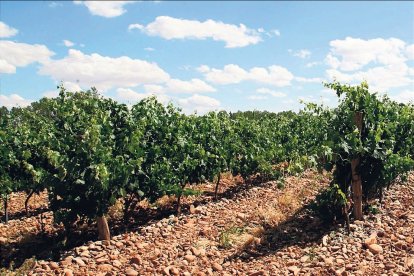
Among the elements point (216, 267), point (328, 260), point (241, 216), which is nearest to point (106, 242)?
point (216, 267)

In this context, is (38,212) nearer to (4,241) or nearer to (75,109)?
(4,241)

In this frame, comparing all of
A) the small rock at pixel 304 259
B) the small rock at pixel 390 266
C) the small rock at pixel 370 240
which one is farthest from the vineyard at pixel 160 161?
the small rock at pixel 390 266

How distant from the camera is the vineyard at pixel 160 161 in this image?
9.04 meters

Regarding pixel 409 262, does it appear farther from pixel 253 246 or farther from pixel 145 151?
pixel 145 151

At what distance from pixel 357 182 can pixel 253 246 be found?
308 centimetres

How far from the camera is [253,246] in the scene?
9.49 m

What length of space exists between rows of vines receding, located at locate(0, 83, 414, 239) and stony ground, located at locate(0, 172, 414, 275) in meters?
0.80

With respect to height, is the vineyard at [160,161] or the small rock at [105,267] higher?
the vineyard at [160,161]

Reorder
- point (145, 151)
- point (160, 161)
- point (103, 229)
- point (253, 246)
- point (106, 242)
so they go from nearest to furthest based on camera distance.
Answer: point (106, 242)
point (103, 229)
point (253, 246)
point (145, 151)
point (160, 161)

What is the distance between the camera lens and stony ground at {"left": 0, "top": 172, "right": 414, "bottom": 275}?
816cm

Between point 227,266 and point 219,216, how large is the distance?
9.10 ft

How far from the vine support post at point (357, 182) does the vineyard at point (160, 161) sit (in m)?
0.03

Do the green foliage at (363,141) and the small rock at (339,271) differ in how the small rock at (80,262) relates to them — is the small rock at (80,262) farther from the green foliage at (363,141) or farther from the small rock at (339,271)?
the green foliage at (363,141)

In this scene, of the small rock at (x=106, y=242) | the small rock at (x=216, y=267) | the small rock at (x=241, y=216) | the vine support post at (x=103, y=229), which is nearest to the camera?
the small rock at (x=216, y=267)
